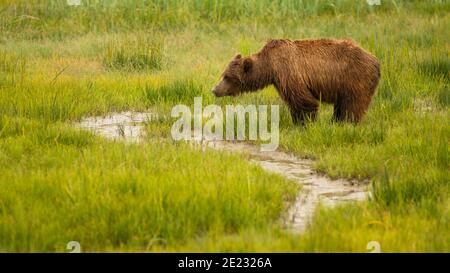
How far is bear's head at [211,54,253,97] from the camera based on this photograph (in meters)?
8.05

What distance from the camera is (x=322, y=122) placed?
24.9 ft

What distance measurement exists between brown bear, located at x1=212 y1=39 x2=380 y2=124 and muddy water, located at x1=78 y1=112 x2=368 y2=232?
0.76 metres

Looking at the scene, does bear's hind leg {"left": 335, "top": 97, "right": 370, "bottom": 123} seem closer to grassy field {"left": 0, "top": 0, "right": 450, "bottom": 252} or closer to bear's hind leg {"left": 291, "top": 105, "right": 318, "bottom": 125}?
grassy field {"left": 0, "top": 0, "right": 450, "bottom": 252}

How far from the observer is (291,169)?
6.75 metres

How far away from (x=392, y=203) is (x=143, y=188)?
1757 mm

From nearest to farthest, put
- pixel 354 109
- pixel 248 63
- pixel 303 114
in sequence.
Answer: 1. pixel 354 109
2. pixel 303 114
3. pixel 248 63

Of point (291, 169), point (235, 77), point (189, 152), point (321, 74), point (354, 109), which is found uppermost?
point (321, 74)

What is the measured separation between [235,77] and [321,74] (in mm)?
980

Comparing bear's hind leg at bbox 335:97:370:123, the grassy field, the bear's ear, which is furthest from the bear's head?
bear's hind leg at bbox 335:97:370:123

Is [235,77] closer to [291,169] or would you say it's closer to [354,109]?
[354,109]

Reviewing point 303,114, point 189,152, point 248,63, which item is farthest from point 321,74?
point 189,152
